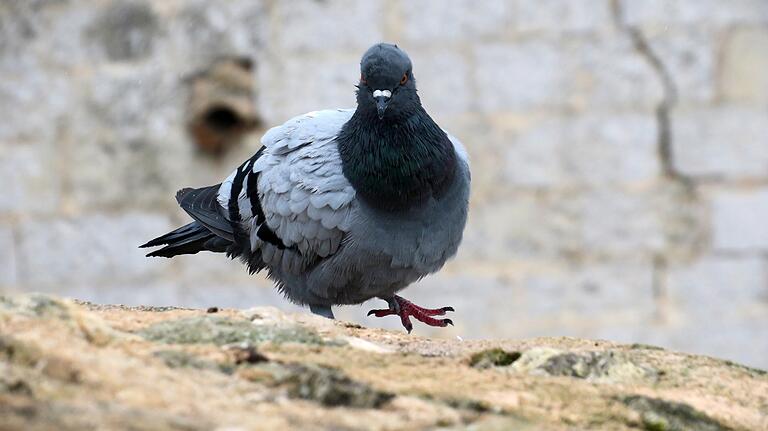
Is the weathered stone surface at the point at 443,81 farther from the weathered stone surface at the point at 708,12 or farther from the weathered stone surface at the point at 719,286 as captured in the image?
the weathered stone surface at the point at 719,286

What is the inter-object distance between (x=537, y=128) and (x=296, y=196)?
2.32m

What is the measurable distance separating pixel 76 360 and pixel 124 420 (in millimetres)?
313

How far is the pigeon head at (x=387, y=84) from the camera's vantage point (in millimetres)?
4309

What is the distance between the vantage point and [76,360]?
2.06 m

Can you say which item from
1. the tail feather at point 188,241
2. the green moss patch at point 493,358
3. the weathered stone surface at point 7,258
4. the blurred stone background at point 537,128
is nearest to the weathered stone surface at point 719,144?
the blurred stone background at point 537,128

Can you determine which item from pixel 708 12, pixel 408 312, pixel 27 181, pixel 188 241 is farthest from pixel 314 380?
pixel 27 181

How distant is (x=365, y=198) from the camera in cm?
437

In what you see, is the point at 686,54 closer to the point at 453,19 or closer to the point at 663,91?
the point at 663,91

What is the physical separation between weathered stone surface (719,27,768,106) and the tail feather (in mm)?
2831

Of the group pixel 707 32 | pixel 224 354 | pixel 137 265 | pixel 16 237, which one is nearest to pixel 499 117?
pixel 707 32

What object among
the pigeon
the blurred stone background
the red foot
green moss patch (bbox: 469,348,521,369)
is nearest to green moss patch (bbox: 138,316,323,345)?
green moss patch (bbox: 469,348,521,369)

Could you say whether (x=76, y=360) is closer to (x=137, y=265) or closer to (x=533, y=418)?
(x=533, y=418)

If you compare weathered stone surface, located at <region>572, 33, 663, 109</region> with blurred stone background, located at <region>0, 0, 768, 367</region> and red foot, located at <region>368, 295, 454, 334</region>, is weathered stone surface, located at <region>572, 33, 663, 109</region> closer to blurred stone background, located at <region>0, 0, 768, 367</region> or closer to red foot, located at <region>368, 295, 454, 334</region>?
blurred stone background, located at <region>0, 0, 768, 367</region>

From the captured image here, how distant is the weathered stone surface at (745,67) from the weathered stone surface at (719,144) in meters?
0.09
